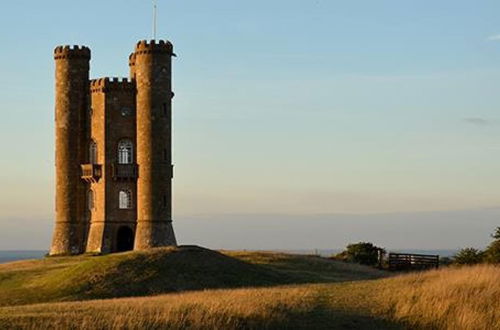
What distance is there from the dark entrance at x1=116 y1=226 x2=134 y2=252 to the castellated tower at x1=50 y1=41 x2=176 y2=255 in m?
0.08

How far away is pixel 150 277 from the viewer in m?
42.4

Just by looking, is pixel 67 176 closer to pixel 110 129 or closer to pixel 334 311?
pixel 110 129

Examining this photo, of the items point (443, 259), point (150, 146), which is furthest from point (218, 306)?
point (150, 146)

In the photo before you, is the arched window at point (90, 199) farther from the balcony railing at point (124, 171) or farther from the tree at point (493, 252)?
the tree at point (493, 252)

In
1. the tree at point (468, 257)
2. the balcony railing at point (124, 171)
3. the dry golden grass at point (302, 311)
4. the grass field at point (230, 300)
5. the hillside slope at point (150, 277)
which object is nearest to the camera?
the dry golden grass at point (302, 311)

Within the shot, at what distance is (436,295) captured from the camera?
30.7m

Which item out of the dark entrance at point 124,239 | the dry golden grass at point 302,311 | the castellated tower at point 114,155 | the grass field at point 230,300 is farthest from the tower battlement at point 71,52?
the dry golden grass at point 302,311

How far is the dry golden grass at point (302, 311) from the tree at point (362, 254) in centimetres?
2864

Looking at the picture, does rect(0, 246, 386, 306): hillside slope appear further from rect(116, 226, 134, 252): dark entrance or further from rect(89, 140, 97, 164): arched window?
rect(89, 140, 97, 164): arched window

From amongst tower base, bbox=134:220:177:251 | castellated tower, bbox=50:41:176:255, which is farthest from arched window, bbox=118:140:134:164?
tower base, bbox=134:220:177:251

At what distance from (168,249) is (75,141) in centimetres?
2545

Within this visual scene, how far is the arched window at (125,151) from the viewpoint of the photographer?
68.8 meters

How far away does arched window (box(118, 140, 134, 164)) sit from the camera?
6881 centimetres

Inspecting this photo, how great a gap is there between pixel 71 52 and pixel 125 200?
1296cm
